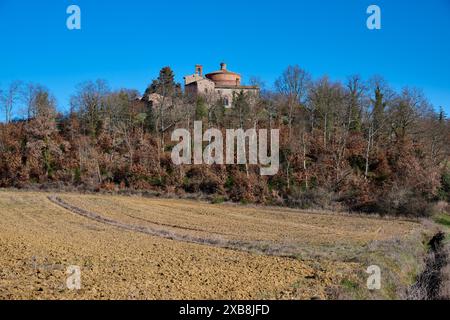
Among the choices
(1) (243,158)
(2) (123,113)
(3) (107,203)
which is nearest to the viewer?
(3) (107,203)

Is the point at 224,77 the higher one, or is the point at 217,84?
the point at 224,77

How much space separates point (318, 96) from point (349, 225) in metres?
30.8

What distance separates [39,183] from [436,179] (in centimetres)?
5055

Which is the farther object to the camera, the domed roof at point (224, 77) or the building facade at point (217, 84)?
the domed roof at point (224, 77)

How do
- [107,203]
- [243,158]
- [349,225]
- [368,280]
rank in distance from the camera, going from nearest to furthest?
[368,280], [349,225], [107,203], [243,158]

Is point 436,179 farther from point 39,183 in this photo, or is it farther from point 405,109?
point 39,183

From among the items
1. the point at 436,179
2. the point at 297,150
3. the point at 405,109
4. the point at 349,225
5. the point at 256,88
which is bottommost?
the point at 349,225

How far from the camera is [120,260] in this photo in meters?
15.9

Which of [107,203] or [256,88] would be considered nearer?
[107,203]

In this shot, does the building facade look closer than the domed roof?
Yes

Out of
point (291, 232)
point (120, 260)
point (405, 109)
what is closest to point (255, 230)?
point (291, 232)

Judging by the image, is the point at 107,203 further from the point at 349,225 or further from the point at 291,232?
the point at 349,225

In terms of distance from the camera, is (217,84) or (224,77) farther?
(224,77)

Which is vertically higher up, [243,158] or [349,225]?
[243,158]
